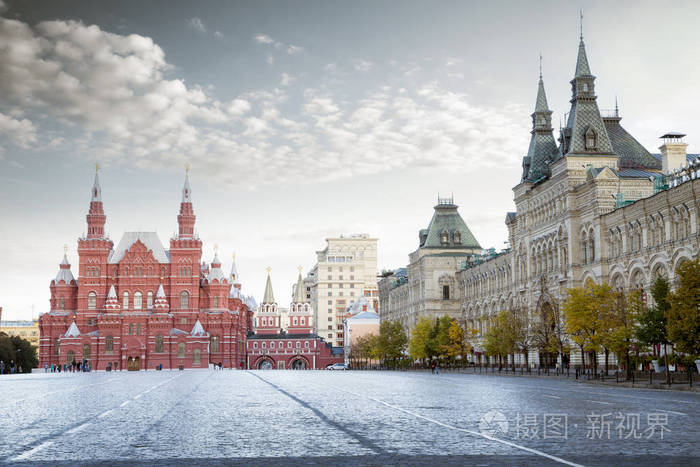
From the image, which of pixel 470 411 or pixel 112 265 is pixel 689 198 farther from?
pixel 112 265

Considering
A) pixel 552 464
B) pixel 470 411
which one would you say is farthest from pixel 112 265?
pixel 552 464

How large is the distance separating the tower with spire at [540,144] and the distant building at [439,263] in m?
27.0

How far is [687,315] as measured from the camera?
121ft

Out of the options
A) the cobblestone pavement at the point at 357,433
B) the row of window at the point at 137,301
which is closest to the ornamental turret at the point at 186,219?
the row of window at the point at 137,301

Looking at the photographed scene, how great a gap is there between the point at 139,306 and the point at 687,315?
110 metres

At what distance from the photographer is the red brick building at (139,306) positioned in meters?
126

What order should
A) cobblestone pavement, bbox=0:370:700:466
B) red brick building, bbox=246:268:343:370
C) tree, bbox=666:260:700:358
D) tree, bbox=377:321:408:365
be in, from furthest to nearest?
red brick building, bbox=246:268:343:370 < tree, bbox=377:321:408:365 < tree, bbox=666:260:700:358 < cobblestone pavement, bbox=0:370:700:466

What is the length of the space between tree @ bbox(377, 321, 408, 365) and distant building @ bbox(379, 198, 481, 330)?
11.5 ft

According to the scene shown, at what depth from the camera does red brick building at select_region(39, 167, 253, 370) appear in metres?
126

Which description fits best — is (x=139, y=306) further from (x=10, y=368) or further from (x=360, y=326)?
(x=360, y=326)

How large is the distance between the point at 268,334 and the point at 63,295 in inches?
1978

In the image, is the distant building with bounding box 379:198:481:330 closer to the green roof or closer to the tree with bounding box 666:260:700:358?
the green roof

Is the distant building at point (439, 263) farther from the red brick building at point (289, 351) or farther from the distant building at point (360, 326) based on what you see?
the red brick building at point (289, 351)

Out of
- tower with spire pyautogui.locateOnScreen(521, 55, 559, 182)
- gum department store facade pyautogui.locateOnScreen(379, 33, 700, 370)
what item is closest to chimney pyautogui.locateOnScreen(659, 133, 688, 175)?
gum department store facade pyautogui.locateOnScreen(379, 33, 700, 370)
